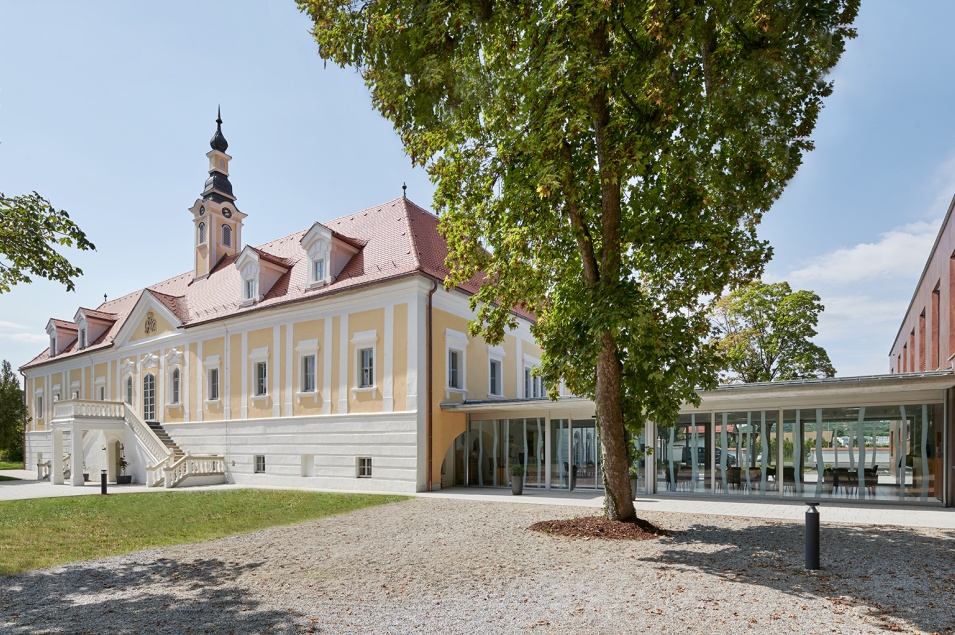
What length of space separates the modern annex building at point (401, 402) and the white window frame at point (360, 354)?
52mm

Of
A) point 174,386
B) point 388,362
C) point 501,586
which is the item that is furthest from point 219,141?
point 501,586

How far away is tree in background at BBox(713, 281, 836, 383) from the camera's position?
→ 33.4 meters

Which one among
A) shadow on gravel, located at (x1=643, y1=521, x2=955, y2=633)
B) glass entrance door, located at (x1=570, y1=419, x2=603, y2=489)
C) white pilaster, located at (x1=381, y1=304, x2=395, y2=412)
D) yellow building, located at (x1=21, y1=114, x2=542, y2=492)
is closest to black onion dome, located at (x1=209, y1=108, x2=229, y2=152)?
yellow building, located at (x1=21, y1=114, x2=542, y2=492)

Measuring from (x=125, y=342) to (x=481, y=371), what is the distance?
63.3 ft

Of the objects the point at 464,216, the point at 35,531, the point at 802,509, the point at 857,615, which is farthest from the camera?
the point at 802,509

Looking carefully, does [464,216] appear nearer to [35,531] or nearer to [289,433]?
[35,531]

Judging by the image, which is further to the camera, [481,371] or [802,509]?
[481,371]

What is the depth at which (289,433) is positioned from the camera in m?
23.7

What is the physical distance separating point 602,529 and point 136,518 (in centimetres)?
1072

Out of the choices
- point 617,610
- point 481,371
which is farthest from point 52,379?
point 617,610

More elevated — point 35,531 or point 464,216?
point 464,216

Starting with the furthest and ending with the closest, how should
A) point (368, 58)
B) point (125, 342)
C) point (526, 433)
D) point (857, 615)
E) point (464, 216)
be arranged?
point (125, 342)
point (526, 433)
point (464, 216)
point (368, 58)
point (857, 615)

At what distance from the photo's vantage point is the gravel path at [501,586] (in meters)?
6.38

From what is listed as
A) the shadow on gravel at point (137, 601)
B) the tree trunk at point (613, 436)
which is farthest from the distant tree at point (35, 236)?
the tree trunk at point (613, 436)
